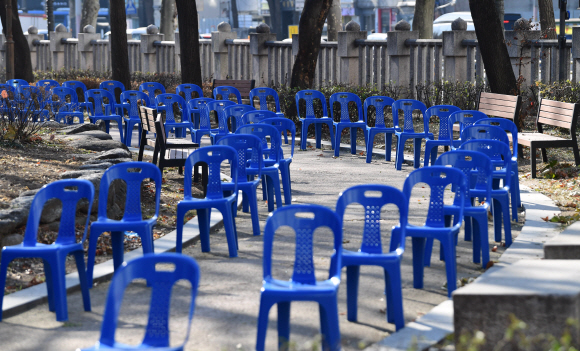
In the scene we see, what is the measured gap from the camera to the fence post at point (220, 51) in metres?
26.4

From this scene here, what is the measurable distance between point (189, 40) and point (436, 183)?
43.1ft

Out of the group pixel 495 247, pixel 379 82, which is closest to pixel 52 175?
pixel 495 247

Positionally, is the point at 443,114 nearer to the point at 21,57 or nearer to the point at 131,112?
the point at 131,112

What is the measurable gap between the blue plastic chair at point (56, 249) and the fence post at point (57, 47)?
31208 mm

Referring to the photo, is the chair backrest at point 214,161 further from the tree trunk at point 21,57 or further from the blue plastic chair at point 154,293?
the tree trunk at point 21,57

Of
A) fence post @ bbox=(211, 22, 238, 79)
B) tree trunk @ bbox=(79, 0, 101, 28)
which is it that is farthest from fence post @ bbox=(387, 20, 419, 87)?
tree trunk @ bbox=(79, 0, 101, 28)

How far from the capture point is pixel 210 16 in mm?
71938

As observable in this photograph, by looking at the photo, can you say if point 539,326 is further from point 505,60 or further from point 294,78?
point 294,78

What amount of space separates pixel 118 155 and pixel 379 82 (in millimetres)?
11943

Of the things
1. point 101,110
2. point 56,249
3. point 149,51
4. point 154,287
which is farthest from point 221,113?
point 149,51

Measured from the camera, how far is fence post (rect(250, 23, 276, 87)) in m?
24.6

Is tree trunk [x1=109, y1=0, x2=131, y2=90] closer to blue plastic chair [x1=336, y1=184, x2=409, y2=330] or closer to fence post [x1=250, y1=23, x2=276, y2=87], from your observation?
fence post [x1=250, y1=23, x2=276, y2=87]

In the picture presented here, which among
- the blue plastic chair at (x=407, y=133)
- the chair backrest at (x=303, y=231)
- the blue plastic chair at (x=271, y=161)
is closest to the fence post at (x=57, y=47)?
the blue plastic chair at (x=407, y=133)

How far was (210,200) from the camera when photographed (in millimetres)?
7340
